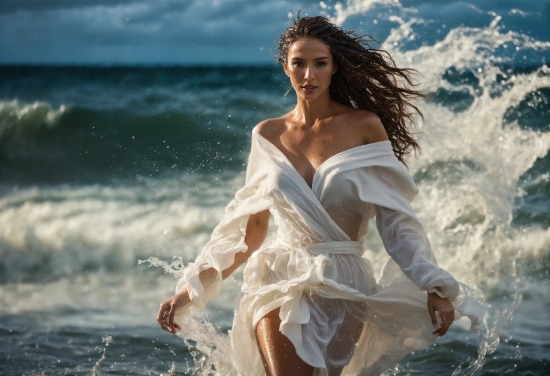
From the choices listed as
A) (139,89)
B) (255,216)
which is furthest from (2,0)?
(255,216)

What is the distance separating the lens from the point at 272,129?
414 centimetres

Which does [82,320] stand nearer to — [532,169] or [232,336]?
[232,336]

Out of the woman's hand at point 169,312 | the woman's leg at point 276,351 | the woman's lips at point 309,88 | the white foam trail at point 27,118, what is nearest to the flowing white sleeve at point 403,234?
the woman's lips at point 309,88

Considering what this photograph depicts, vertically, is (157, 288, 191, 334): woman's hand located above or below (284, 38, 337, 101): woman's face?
below

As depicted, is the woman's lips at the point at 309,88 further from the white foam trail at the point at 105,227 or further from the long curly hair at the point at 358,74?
the white foam trail at the point at 105,227

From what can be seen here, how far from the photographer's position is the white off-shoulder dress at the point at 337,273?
12.3 ft

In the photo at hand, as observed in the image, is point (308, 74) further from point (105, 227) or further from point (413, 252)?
point (105, 227)

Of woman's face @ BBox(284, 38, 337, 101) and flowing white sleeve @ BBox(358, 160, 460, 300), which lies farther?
woman's face @ BBox(284, 38, 337, 101)

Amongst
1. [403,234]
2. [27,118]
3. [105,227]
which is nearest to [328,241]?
[403,234]

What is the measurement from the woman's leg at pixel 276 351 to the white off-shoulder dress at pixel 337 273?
0.14 ft

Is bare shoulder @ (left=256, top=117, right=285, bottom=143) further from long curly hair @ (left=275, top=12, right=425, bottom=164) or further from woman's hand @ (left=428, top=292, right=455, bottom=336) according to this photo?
woman's hand @ (left=428, top=292, right=455, bottom=336)

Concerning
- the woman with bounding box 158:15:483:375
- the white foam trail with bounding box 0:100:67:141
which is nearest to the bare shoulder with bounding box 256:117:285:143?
the woman with bounding box 158:15:483:375

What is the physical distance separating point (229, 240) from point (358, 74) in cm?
91

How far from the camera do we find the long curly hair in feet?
13.2
